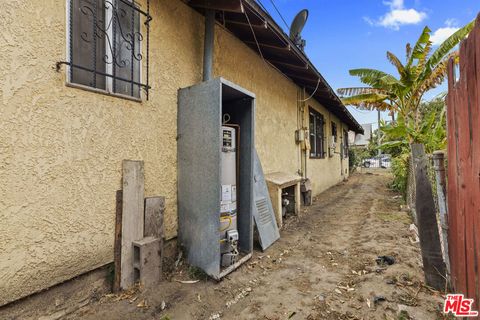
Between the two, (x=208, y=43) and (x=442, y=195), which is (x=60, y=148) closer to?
(x=208, y=43)

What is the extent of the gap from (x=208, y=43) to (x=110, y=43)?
146 centimetres

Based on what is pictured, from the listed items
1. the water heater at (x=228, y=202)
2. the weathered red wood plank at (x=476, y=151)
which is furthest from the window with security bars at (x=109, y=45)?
the weathered red wood plank at (x=476, y=151)

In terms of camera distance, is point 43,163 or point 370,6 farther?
point 370,6

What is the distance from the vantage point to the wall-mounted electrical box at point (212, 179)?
2953mm

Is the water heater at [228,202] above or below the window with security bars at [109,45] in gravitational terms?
below

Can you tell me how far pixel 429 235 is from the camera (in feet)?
8.66

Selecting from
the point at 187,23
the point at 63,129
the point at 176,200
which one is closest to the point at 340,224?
the point at 176,200

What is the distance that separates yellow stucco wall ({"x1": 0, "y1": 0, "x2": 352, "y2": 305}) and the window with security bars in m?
0.15

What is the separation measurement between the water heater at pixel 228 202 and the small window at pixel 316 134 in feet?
19.9

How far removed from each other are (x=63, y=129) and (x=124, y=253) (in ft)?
4.66

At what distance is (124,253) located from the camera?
2.61m

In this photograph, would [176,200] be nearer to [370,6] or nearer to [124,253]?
[124,253]

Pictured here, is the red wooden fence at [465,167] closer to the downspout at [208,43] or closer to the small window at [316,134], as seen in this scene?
the downspout at [208,43]

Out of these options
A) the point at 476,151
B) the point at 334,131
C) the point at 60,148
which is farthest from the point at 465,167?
the point at 334,131
